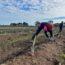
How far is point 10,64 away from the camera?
1097cm

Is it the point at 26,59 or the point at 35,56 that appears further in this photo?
the point at 35,56

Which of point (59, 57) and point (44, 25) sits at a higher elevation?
point (44, 25)

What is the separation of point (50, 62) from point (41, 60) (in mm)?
484

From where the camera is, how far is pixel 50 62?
A: 12.5 m

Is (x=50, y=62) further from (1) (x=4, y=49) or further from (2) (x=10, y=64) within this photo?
(1) (x=4, y=49)

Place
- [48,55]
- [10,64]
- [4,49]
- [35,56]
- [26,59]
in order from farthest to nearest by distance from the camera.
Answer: [4,49] < [48,55] < [35,56] < [26,59] < [10,64]

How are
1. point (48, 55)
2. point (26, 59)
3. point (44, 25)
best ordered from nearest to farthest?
point (26, 59) < point (48, 55) < point (44, 25)

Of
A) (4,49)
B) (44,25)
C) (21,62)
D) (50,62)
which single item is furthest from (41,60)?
(4,49)

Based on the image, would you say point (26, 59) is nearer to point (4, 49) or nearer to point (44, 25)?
point (44, 25)

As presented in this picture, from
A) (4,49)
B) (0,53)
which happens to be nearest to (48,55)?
(0,53)

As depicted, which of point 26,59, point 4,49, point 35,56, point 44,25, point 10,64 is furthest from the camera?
point 4,49

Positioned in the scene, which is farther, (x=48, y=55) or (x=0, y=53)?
(x=0, y=53)

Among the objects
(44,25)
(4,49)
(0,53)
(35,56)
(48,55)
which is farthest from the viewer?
(4,49)

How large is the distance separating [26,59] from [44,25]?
3415 millimetres
